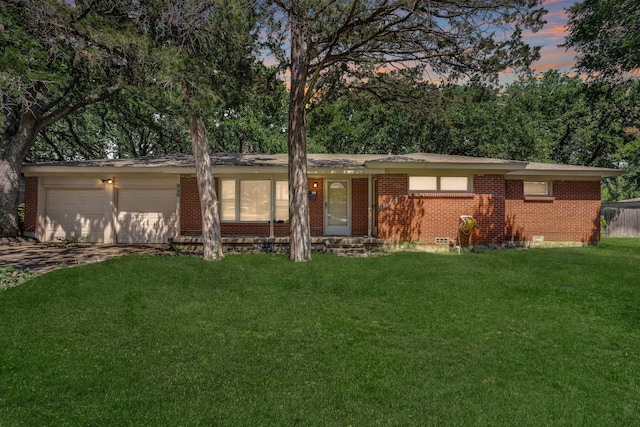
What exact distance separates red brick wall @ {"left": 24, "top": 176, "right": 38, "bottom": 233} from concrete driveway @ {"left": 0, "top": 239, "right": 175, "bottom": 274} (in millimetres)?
785

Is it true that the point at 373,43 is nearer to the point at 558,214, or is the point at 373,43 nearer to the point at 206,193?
the point at 206,193

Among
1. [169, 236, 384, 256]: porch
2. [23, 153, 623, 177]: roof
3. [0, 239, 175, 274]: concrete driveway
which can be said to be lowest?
[0, 239, 175, 274]: concrete driveway

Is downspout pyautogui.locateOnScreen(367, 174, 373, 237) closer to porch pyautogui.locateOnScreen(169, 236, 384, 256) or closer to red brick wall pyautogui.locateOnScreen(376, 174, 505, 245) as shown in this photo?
red brick wall pyautogui.locateOnScreen(376, 174, 505, 245)

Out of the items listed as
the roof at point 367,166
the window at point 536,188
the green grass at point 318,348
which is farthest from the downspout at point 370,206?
the window at point 536,188

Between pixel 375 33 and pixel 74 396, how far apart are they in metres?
8.88

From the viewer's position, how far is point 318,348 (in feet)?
15.0

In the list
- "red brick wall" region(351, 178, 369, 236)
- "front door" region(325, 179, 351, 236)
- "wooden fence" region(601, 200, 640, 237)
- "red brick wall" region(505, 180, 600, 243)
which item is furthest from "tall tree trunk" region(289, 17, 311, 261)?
"wooden fence" region(601, 200, 640, 237)

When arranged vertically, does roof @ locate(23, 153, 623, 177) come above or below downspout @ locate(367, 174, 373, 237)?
above

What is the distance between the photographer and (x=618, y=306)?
632 cm

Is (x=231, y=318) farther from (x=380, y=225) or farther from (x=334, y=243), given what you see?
(x=380, y=225)

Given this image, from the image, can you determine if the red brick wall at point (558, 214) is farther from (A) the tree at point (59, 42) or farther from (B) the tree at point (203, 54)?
(A) the tree at point (59, 42)

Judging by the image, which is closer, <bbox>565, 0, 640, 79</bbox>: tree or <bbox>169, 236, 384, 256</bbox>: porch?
<bbox>565, 0, 640, 79</bbox>: tree

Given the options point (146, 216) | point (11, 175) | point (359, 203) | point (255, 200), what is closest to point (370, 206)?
point (359, 203)

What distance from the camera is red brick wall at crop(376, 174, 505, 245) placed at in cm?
1311
